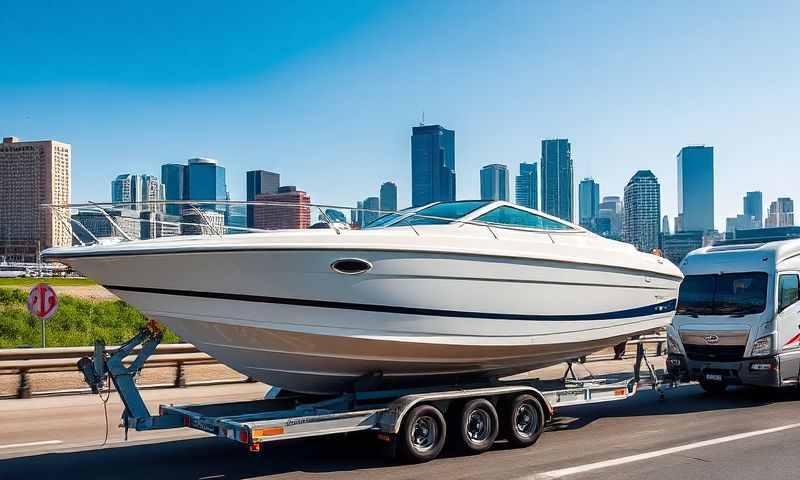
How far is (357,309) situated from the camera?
23.6ft

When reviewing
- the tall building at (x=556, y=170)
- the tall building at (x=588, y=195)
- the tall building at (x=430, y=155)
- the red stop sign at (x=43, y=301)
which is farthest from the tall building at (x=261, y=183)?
the tall building at (x=588, y=195)

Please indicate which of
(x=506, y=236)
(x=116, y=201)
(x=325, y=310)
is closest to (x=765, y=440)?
(x=506, y=236)

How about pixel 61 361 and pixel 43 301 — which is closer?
pixel 61 361

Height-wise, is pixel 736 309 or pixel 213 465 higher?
pixel 736 309

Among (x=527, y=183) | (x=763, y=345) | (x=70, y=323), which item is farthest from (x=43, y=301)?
(x=527, y=183)

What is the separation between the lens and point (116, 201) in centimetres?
717

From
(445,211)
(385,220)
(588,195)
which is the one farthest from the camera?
(588,195)

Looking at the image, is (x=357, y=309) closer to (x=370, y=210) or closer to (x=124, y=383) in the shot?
(x=370, y=210)

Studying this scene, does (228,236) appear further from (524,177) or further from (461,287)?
(524,177)

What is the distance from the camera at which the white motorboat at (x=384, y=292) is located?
22.5ft

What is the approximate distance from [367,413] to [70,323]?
2053 centimetres

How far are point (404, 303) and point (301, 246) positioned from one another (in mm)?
1192

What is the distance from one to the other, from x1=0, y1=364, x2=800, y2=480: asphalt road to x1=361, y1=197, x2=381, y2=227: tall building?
2.46 meters

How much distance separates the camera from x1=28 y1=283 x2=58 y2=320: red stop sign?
12.4m
